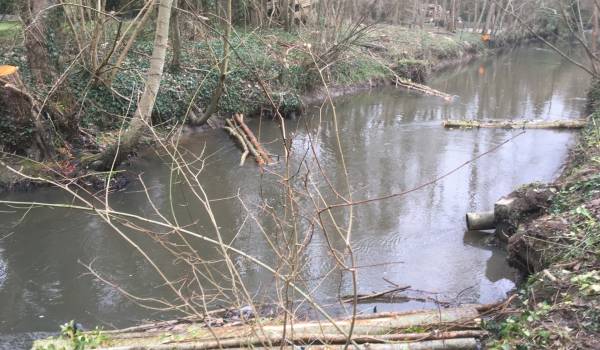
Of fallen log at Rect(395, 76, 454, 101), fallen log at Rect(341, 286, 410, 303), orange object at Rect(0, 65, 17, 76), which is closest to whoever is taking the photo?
fallen log at Rect(341, 286, 410, 303)

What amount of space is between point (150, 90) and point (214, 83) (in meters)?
5.63

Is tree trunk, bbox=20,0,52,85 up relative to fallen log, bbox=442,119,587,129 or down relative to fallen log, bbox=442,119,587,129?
up

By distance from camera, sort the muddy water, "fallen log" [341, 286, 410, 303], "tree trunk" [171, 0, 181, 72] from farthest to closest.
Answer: "tree trunk" [171, 0, 181, 72], the muddy water, "fallen log" [341, 286, 410, 303]

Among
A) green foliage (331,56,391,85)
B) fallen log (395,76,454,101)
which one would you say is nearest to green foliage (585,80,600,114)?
fallen log (395,76,454,101)

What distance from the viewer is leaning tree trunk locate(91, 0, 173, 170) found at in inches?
359

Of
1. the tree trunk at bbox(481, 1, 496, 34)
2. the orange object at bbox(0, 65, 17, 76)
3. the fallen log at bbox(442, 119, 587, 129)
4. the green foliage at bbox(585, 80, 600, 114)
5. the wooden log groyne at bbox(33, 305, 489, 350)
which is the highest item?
the tree trunk at bbox(481, 1, 496, 34)

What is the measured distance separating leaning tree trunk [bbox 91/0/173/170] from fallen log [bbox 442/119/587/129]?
8.66 metres

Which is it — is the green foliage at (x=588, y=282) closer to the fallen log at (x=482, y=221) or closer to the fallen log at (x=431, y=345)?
the fallen log at (x=431, y=345)

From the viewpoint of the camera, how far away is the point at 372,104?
19000 millimetres

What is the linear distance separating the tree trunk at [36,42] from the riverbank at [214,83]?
276 mm

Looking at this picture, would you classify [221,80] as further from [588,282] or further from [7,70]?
[588,282]

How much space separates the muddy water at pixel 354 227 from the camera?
625cm

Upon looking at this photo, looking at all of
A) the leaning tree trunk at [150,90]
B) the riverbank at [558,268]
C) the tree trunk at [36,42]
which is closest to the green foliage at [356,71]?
the leaning tree trunk at [150,90]

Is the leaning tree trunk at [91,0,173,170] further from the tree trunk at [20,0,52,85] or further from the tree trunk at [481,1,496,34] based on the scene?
the tree trunk at [481,1,496,34]
